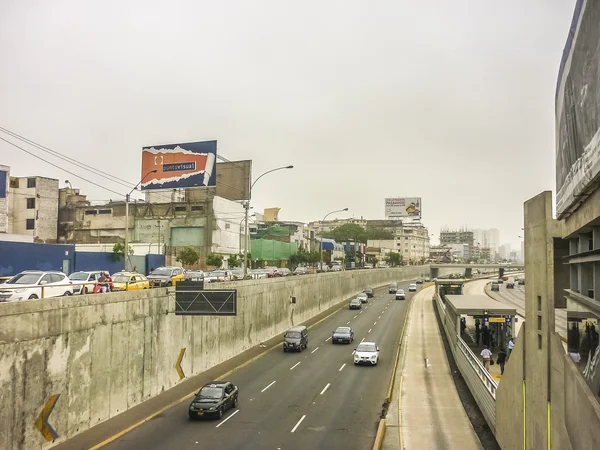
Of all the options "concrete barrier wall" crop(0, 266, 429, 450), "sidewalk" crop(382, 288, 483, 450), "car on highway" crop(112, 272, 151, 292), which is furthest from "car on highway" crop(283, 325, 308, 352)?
"car on highway" crop(112, 272, 151, 292)

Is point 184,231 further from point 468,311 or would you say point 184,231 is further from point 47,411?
point 47,411

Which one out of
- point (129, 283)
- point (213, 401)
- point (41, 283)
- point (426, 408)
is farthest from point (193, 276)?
point (426, 408)

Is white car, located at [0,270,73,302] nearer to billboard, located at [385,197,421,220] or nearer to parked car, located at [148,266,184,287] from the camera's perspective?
parked car, located at [148,266,184,287]

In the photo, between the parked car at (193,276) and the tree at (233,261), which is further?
the tree at (233,261)

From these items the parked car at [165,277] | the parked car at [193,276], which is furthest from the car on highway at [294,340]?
the parked car at [165,277]

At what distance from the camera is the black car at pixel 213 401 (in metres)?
23.3

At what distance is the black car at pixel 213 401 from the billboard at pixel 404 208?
177 m

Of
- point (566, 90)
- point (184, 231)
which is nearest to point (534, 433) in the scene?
point (566, 90)

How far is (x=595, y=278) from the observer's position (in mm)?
12430

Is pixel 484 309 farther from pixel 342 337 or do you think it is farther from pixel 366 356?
pixel 342 337

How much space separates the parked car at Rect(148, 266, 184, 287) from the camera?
34.8 m

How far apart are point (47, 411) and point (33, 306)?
417cm

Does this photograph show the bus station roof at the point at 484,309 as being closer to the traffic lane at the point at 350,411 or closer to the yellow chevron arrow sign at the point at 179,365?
the traffic lane at the point at 350,411

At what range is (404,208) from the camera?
198 metres
